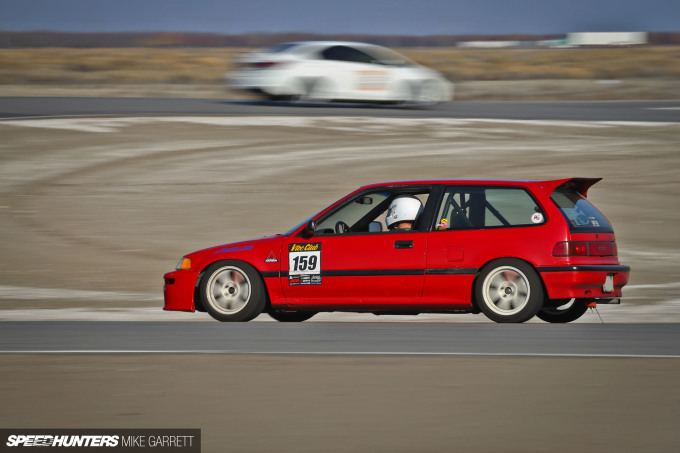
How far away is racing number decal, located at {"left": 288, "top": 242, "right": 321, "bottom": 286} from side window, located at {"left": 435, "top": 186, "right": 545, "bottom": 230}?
1087 mm

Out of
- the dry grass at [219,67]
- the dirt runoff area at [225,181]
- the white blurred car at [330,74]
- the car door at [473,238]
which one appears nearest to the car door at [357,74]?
the white blurred car at [330,74]

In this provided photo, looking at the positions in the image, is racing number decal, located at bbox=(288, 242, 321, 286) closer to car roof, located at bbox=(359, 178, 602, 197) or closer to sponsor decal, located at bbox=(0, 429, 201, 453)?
car roof, located at bbox=(359, 178, 602, 197)

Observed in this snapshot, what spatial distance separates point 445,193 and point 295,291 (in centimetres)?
156

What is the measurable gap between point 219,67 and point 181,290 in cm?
5289

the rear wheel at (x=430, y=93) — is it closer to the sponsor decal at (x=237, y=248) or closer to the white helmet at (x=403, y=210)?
the white helmet at (x=403, y=210)

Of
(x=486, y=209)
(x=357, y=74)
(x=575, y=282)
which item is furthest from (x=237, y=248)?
(x=357, y=74)

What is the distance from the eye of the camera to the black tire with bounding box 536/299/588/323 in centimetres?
1070

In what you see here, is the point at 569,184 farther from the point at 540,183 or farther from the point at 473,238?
the point at 473,238

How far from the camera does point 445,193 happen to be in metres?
10.3

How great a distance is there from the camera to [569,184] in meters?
10.3

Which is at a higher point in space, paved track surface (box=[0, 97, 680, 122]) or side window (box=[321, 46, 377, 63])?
side window (box=[321, 46, 377, 63])

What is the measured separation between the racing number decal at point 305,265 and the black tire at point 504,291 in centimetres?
141

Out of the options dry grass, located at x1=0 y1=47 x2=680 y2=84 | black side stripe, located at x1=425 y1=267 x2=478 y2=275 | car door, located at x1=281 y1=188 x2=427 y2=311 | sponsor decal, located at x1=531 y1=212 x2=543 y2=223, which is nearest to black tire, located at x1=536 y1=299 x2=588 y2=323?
sponsor decal, located at x1=531 y1=212 x2=543 y2=223

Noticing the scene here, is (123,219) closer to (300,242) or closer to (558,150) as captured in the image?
(300,242)
